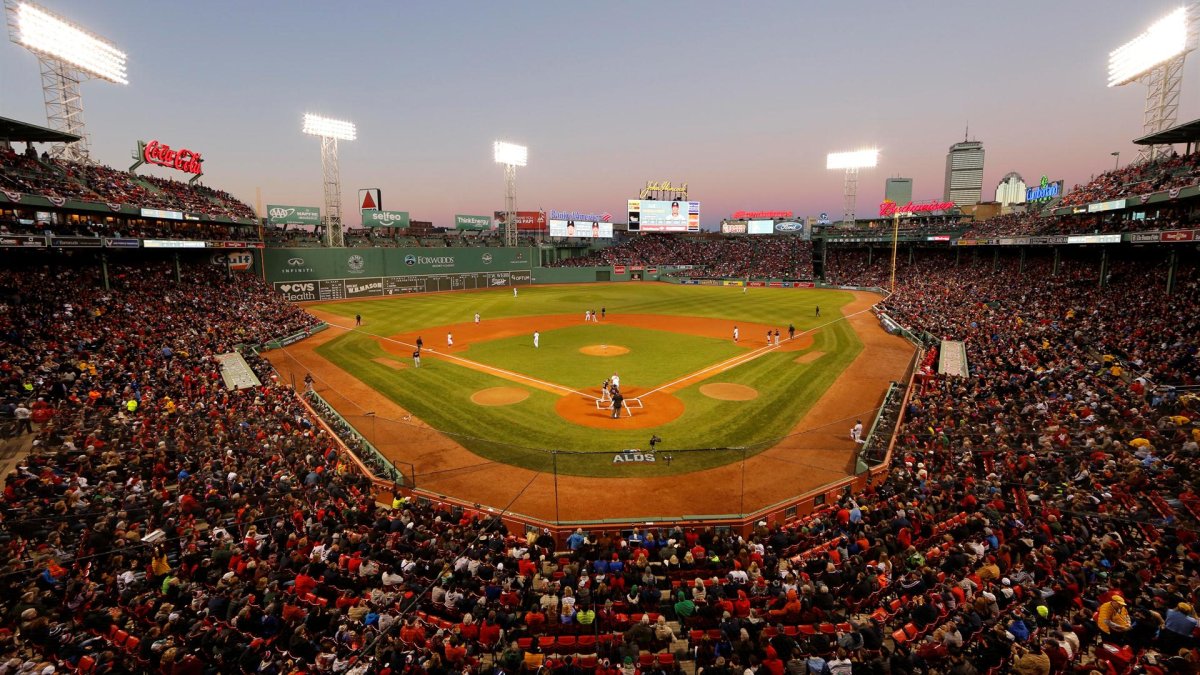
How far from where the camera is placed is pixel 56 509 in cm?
1158

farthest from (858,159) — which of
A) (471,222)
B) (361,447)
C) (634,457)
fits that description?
(361,447)

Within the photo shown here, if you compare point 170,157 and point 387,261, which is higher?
point 170,157

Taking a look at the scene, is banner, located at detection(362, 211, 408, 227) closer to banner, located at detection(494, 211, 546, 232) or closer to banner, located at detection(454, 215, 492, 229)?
banner, located at detection(454, 215, 492, 229)

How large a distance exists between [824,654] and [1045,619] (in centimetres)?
374

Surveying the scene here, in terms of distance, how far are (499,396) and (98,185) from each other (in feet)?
108

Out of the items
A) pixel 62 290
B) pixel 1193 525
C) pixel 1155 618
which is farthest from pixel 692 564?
pixel 62 290

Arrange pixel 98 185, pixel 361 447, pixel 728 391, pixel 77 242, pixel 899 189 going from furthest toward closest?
pixel 899 189, pixel 98 185, pixel 77 242, pixel 728 391, pixel 361 447

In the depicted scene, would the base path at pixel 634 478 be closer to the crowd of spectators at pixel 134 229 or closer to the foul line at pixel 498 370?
the foul line at pixel 498 370

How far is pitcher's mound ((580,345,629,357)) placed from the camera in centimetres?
3325

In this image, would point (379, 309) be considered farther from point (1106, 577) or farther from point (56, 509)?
point (1106, 577)

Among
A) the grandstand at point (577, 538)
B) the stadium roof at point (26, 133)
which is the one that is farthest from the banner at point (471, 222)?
the grandstand at point (577, 538)

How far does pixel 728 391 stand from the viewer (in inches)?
1005

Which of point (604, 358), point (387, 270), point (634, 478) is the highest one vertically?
point (387, 270)

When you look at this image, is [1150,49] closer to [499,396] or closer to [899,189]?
[499,396]
